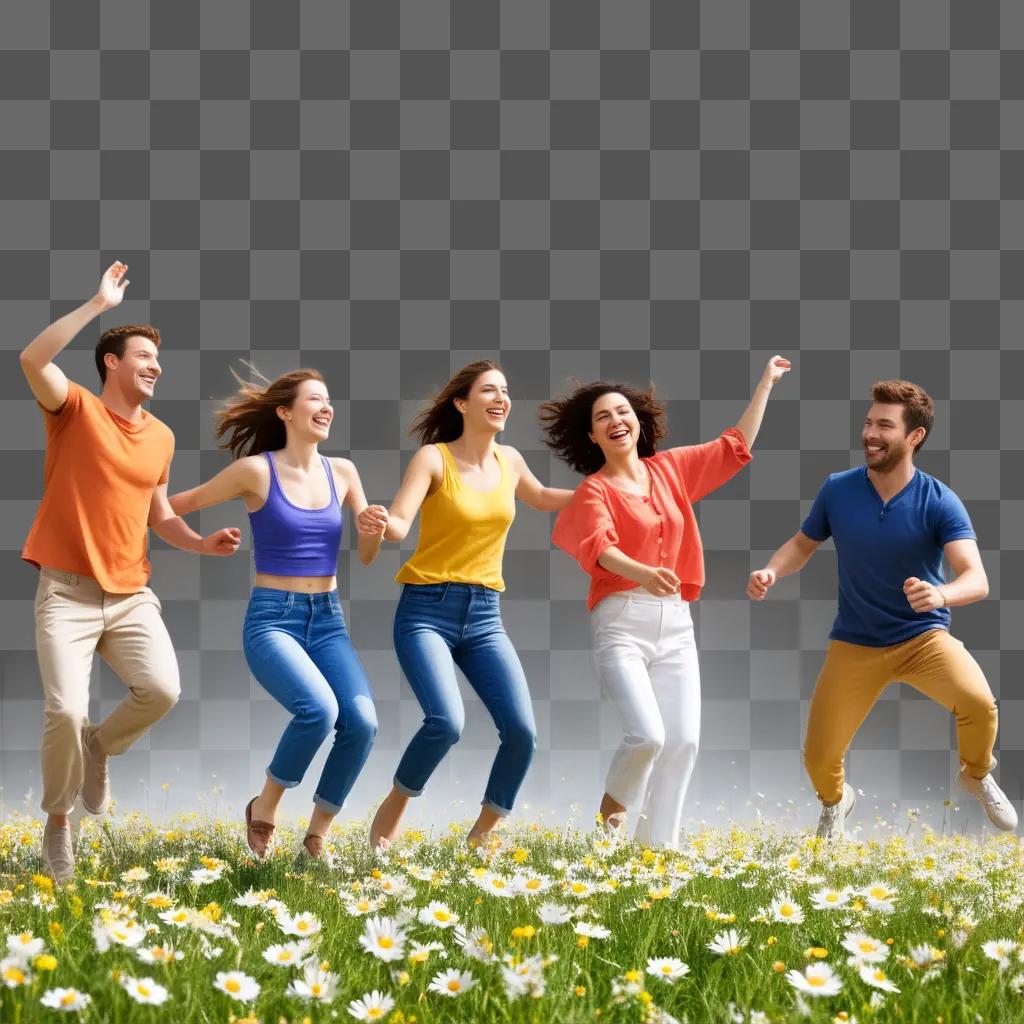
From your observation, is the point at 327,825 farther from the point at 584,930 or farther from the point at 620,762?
the point at 584,930

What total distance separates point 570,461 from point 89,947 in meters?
5.30

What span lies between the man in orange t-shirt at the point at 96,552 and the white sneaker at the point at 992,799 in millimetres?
5126

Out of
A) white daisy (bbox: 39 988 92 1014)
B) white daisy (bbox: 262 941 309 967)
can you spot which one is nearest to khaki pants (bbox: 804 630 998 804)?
white daisy (bbox: 262 941 309 967)

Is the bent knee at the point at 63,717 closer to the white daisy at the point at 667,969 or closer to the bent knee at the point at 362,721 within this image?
the bent knee at the point at 362,721

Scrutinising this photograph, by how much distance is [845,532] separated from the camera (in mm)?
8430

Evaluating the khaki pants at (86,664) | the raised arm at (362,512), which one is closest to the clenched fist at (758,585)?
the raised arm at (362,512)

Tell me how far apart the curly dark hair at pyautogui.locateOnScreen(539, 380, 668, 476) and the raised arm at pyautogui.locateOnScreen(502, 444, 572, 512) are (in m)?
0.46

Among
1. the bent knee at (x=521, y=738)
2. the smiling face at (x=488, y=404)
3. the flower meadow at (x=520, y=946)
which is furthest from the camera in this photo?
the smiling face at (x=488, y=404)

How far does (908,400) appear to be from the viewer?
8430 mm

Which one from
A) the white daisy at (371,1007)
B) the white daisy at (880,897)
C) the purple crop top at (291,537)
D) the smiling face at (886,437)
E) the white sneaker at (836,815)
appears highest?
the smiling face at (886,437)

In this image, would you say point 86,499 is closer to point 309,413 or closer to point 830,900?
point 309,413

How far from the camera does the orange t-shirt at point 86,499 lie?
275 inches

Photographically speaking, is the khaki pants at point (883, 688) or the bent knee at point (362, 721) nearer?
the bent knee at point (362, 721)

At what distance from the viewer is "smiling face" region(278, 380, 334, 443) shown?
7.71m
